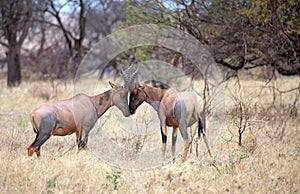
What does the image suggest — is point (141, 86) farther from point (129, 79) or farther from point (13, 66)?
point (13, 66)

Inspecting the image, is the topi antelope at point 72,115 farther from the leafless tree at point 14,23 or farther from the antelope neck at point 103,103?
the leafless tree at point 14,23

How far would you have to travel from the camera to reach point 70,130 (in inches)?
288

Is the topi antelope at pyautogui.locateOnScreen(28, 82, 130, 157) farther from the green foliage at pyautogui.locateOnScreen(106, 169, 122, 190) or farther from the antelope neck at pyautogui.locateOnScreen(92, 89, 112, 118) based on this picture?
the green foliage at pyautogui.locateOnScreen(106, 169, 122, 190)

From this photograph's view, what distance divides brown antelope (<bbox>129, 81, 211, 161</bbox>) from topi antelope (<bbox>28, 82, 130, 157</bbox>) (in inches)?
8.8

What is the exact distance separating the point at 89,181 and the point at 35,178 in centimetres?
62

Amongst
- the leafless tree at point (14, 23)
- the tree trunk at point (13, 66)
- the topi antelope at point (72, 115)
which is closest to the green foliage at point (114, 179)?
the topi antelope at point (72, 115)

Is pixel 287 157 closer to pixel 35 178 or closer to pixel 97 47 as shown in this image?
pixel 35 178

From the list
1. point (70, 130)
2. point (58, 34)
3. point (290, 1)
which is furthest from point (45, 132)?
point (58, 34)

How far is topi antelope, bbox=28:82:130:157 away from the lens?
6.93m

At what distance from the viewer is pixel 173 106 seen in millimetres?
7258

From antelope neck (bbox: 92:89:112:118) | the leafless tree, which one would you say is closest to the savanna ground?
antelope neck (bbox: 92:89:112:118)

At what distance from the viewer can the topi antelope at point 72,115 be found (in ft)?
22.7

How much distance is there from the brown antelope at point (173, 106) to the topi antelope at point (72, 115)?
8.8 inches

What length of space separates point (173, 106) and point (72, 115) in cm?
143
